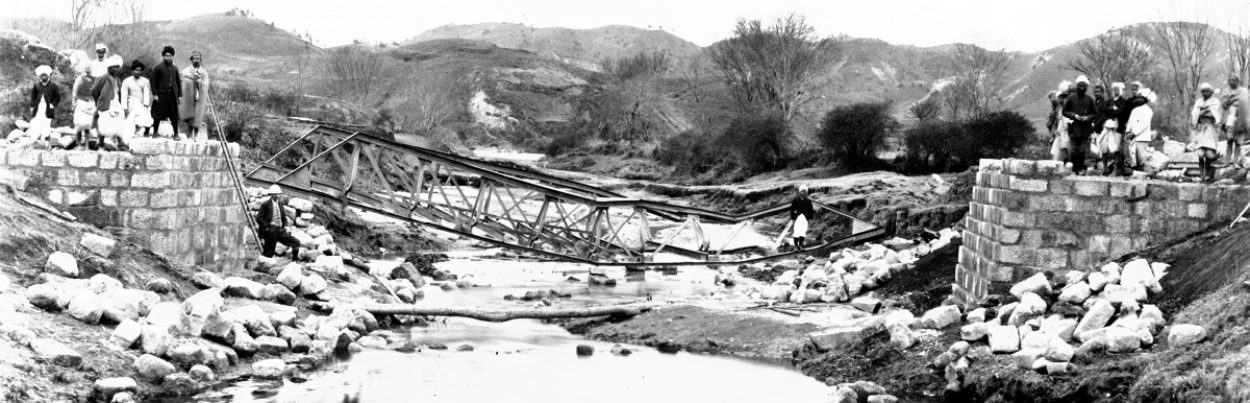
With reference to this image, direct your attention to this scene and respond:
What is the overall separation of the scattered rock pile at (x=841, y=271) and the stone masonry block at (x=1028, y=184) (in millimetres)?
3814

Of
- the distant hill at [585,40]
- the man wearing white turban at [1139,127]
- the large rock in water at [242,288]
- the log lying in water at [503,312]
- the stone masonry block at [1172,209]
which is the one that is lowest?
the log lying in water at [503,312]

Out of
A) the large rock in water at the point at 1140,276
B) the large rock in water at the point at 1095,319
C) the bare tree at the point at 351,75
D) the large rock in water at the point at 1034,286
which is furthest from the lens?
the bare tree at the point at 351,75

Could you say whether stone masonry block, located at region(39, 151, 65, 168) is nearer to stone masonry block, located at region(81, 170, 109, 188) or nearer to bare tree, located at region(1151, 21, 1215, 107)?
stone masonry block, located at region(81, 170, 109, 188)

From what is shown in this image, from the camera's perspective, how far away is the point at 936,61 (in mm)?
144250

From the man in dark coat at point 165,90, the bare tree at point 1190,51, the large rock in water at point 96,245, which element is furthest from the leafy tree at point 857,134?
the large rock in water at point 96,245

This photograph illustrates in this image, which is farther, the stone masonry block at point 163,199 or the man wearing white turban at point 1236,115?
the stone masonry block at point 163,199

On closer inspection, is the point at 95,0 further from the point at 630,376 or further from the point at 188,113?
the point at 630,376

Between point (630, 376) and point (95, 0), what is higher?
point (95, 0)

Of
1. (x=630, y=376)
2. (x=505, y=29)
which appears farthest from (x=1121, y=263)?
(x=505, y=29)

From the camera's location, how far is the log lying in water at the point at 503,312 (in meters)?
16.6

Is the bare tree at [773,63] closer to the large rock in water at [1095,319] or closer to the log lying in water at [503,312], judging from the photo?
the log lying in water at [503,312]

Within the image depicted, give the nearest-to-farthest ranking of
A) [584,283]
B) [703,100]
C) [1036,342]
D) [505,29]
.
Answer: [1036,342] → [584,283] → [703,100] → [505,29]

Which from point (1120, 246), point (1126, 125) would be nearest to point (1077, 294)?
point (1120, 246)

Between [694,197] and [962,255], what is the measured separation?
90.7 feet
